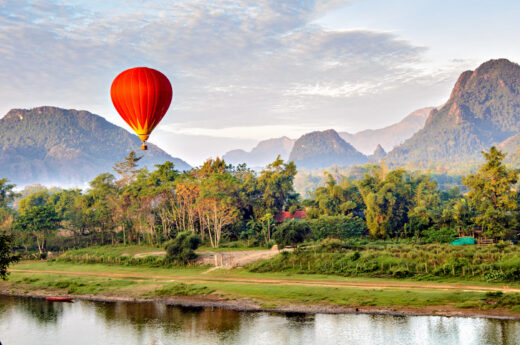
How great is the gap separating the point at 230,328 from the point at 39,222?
31399mm

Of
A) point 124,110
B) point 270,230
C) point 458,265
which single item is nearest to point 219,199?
point 270,230

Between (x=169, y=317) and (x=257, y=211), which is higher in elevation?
(x=257, y=211)

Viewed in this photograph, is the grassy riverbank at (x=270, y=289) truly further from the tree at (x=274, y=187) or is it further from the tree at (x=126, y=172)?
the tree at (x=126, y=172)

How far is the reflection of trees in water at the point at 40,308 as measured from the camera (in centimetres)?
2450

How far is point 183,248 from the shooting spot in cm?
3466

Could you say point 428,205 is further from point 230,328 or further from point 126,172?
point 126,172

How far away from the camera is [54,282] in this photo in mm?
32062

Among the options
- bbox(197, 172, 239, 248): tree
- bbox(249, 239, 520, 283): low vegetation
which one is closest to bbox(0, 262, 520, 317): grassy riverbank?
bbox(249, 239, 520, 283): low vegetation

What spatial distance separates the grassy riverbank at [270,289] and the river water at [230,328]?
1126mm

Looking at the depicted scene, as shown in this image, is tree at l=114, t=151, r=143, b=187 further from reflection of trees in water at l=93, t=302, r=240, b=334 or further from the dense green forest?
reflection of trees in water at l=93, t=302, r=240, b=334

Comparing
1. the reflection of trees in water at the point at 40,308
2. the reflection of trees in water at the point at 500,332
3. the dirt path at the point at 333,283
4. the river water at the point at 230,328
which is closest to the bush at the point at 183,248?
the dirt path at the point at 333,283

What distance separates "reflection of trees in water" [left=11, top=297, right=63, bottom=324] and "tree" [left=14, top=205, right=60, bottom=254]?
16473 millimetres

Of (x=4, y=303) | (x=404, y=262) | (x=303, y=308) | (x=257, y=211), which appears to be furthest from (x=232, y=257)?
(x=4, y=303)

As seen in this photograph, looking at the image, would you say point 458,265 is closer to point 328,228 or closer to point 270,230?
point 328,228
